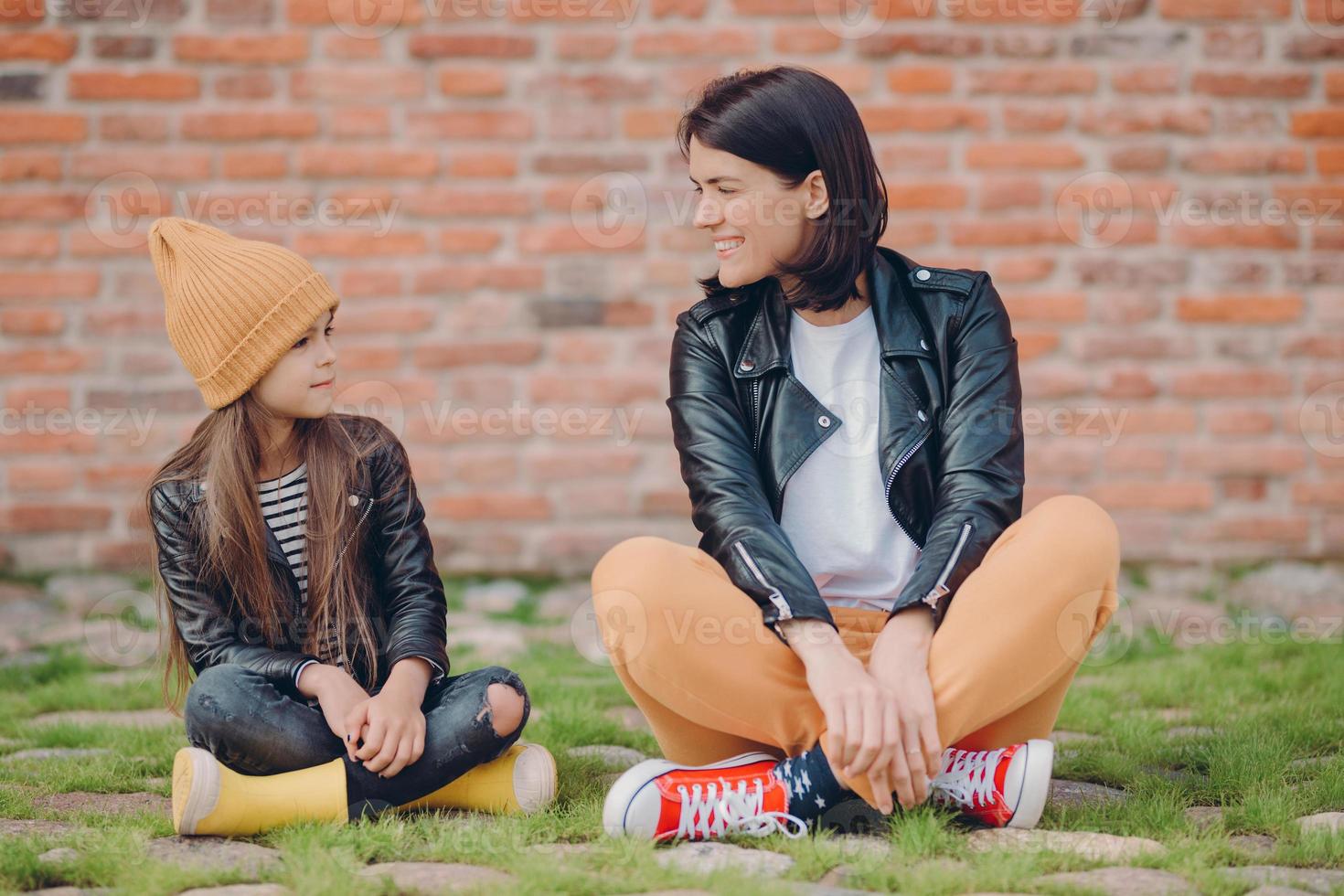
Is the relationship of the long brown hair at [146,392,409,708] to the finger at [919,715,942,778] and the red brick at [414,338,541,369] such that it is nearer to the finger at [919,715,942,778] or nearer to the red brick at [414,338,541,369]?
the finger at [919,715,942,778]

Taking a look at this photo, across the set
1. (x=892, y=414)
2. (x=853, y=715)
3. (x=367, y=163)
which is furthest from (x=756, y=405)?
(x=367, y=163)

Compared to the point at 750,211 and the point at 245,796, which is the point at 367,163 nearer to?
the point at 750,211

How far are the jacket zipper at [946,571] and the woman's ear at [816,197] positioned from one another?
673mm

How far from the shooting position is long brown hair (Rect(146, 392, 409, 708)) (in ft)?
7.90

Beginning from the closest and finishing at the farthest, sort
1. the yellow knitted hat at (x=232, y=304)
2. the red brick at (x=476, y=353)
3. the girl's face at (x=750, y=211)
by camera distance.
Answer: the yellow knitted hat at (x=232, y=304), the girl's face at (x=750, y=211), the red brick at (x=476, y=353)

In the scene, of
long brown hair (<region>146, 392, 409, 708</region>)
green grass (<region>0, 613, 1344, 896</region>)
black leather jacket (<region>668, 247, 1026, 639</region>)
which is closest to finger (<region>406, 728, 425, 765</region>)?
green grass (<region>0, 613, 1344, 896</region>)

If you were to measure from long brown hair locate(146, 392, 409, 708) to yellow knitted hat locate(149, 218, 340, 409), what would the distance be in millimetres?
85

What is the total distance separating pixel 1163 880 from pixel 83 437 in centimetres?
369

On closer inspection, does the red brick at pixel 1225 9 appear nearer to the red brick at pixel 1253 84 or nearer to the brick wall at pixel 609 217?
the brick wall at pixel 609 217

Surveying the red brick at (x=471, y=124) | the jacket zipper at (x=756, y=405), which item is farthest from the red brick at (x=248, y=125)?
the jacket zipper at (x=756, y=405)

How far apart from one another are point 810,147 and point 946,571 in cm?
85

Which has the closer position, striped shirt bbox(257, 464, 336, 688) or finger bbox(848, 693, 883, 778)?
finger bbox(848, 693, 883, 778)

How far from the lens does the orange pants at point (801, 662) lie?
2.12 m

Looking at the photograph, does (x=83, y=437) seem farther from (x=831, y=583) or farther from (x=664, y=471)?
(x=831, y=583)
